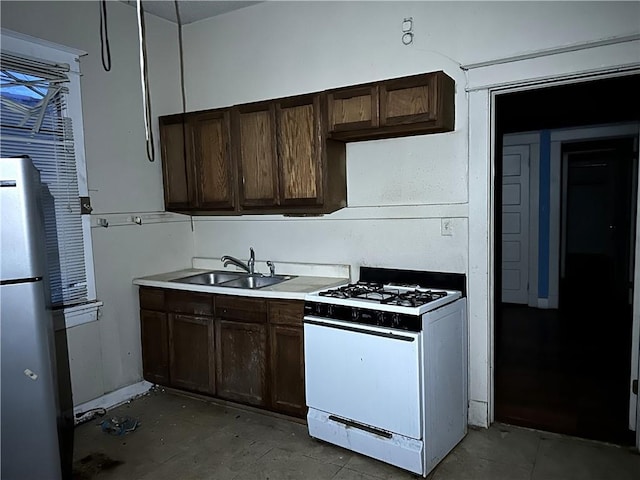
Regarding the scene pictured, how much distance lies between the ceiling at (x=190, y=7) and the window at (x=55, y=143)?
Result: 834mm

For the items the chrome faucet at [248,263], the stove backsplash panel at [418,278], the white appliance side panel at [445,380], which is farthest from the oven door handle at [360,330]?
the chrome faucet at [248,263]

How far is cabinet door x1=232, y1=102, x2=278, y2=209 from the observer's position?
11.1 ft

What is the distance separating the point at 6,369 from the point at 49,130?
1.67 m

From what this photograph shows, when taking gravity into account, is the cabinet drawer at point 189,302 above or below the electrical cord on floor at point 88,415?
above

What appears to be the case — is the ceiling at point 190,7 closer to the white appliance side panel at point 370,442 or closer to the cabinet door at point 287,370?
the cabinet door at point 287,370

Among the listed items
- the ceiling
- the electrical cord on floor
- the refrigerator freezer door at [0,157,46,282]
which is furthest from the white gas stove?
the ceiling

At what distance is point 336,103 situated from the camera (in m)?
3.07

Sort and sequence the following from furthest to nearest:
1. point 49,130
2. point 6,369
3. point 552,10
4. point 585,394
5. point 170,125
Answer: point 170,125 < point 585,394 < point 49,130 < point 552,10 < point 6,369

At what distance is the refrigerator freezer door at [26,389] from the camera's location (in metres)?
2.19

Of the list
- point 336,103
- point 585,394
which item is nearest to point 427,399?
point 585,394

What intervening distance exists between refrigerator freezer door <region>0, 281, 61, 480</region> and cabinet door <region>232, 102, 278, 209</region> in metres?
1.61

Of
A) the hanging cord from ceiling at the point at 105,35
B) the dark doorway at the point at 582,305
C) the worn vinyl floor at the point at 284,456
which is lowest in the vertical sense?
the worn vinyl floor at the point at 284,456

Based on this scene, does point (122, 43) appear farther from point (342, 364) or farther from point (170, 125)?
point (342, 364)

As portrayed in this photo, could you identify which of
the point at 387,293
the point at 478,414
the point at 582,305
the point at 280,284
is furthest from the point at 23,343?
the point at 582,305
